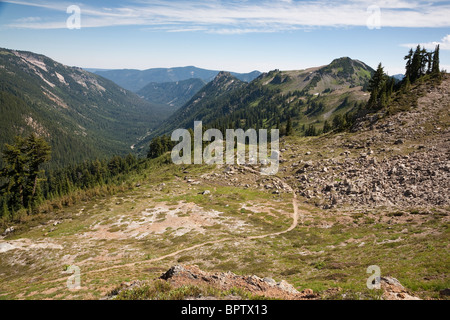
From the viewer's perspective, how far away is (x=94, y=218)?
59.2 metres

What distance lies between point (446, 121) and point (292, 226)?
6250 centimetres

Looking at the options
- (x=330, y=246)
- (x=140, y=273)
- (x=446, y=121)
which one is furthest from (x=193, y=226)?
(x=446, y=121)

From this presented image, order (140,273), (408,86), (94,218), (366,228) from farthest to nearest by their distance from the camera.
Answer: (408,86)
(94,218)
(366,228)
(140,273)

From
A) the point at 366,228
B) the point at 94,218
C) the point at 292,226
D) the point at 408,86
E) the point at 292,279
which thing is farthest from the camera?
the point at 408,86

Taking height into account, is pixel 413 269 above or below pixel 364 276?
above

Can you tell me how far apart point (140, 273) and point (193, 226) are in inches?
837

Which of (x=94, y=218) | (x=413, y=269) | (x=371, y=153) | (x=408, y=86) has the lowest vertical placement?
(x=94, y=218)

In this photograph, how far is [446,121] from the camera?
6800cm

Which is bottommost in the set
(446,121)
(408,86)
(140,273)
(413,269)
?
(140,273)

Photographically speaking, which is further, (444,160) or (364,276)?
(444,160)

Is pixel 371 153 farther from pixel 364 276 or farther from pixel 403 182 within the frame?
pixel 364 276

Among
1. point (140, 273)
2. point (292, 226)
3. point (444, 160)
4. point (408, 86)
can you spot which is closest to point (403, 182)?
point (444, 160)

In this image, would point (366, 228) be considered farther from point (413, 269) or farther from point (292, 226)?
point (413, 269)

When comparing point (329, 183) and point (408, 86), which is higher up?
point (408, 86)
